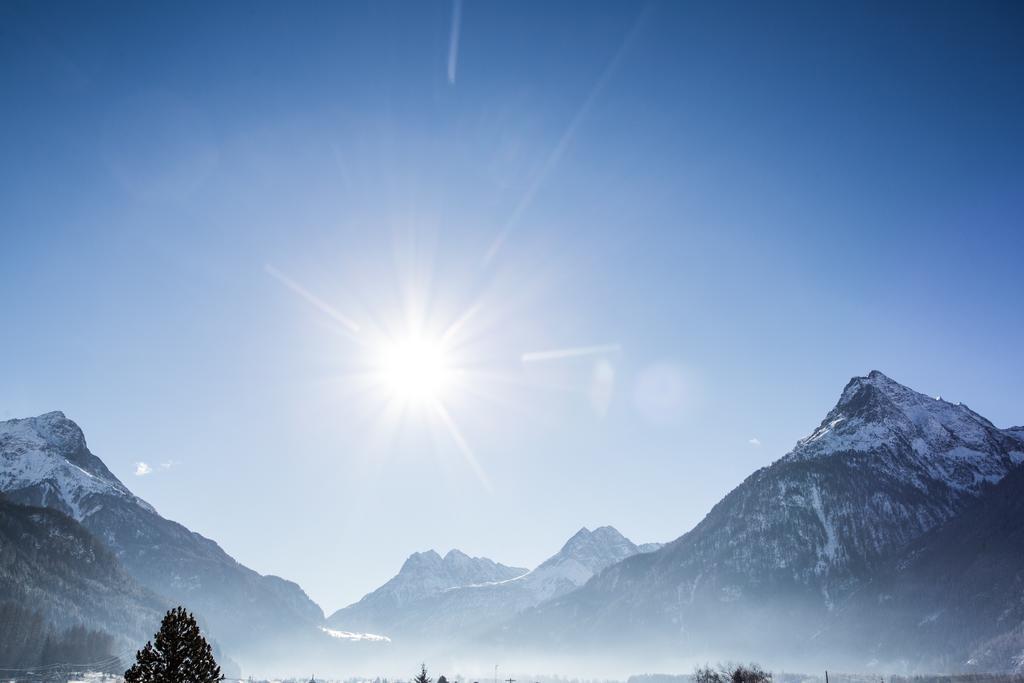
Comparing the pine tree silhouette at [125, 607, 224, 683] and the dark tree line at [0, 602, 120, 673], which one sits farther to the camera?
the dark tree line at [0, 602, 120, 673]

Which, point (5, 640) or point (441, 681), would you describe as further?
point (5, 640)

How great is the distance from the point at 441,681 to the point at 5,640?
16403cm

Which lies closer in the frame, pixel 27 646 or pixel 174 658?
pixel 174 658

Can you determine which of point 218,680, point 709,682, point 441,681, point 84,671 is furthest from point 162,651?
point 84,671

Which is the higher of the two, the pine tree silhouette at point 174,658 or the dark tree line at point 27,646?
the dark tree line at point 27,646

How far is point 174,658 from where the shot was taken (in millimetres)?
33438

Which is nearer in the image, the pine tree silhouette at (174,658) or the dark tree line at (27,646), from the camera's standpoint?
the pine tree silhouette at (174,658)

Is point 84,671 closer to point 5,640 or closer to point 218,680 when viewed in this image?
point 5,640

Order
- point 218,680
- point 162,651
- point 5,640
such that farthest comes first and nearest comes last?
point 5,640
point 218,680
point 162,651

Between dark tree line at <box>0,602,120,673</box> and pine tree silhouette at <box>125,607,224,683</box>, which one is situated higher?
dark tree line at <box>0,602,120,673</box>

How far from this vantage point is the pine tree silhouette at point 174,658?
1294 inches

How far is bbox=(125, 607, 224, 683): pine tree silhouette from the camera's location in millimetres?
32875

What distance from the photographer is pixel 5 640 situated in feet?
607

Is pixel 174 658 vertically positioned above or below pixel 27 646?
below
